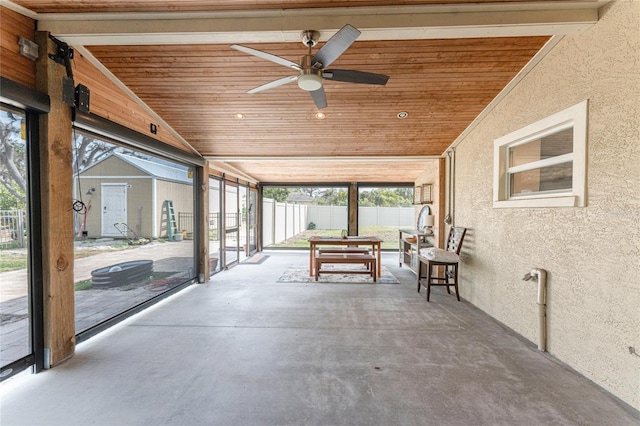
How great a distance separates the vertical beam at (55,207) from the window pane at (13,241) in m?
0.11

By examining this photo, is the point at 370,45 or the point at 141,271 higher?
the point at 370,45

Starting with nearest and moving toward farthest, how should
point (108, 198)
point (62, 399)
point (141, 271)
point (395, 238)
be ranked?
1. point (62, 399)
2. point (108, 198)
3. point (141, 271)
4. point (395, 238)

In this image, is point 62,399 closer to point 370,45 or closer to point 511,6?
point 370,45

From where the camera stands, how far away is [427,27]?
6.61 ft

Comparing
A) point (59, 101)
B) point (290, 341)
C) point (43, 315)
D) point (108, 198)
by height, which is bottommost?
point (290, 341)

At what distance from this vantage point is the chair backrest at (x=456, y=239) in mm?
3772

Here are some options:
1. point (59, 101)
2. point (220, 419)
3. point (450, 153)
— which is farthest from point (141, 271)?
point (450, 153)

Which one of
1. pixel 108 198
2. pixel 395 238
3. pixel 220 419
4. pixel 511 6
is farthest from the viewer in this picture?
pixel 395 238

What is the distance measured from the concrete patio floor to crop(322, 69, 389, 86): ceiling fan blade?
232 cm

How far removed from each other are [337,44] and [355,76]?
0.42 meters

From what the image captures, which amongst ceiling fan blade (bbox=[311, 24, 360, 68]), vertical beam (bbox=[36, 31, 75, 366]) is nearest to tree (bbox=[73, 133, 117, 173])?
vertical beam (bbox=[36, 31, 75, 366])

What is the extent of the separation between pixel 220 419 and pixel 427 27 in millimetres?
2991

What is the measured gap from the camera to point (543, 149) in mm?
2605

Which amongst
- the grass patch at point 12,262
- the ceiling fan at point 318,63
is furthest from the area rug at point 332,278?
the ceiling fan at point 318,63
